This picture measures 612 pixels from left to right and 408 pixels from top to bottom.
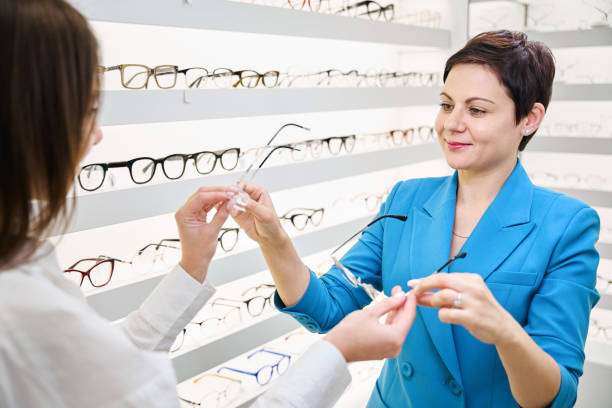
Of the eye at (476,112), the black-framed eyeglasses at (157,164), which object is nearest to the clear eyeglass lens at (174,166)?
the black-framed eyeglasses at (157,164)

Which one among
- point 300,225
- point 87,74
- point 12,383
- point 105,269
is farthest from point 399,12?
point 12,383

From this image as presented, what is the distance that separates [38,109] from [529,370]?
99 cm

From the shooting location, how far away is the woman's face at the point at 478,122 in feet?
4.93

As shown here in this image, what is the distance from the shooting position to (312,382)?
37.7 inches

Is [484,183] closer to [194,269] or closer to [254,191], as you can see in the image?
[254,191]

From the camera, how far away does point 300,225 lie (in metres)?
2.18

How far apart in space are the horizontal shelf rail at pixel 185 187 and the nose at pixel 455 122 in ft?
1.89

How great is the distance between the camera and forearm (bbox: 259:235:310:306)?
154cm

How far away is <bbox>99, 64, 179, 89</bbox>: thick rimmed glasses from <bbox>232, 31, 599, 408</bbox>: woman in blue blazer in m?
0.37

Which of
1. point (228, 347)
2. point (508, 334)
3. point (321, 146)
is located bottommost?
point (228, 347)

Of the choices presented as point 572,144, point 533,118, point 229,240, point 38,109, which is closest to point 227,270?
point 229,240

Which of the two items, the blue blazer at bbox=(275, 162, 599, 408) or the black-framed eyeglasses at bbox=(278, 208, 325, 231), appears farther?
the black-framed eyeglasses at bbox=(278, 208, 325, 231)

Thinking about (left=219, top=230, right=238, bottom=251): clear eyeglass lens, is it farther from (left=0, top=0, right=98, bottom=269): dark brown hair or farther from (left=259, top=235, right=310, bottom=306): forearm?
(left=0, top=0, right=98, bottom=269): dark brown hair

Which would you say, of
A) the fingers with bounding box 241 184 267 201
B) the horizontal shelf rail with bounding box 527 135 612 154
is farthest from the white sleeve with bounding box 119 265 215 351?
the horizontal shelf rail with bounding box 527 135 612 154
